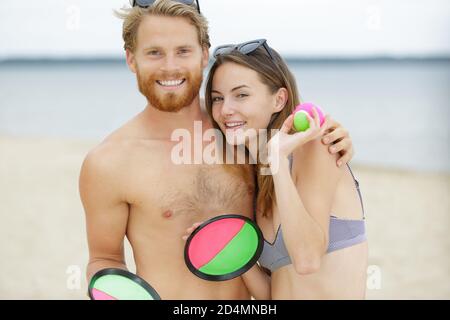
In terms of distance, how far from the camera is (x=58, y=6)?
3.45 m

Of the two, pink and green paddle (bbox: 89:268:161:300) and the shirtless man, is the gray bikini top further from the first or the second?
pink and green paddle (bbox: 89:268:161:300)

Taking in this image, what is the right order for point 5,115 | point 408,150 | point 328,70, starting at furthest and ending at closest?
1. point 5,115
2. point 328,70
3. point 408,150

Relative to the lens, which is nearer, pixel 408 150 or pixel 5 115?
pixel 408 150

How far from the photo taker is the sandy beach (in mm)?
4871

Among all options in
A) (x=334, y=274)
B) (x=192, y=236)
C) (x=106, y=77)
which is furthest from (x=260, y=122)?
(x=106, y=77)

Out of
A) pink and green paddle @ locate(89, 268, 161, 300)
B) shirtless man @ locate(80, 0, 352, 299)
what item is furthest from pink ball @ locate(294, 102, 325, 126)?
pink and green paddle @ locate(89, 268, 161, 300)

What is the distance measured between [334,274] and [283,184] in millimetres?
464

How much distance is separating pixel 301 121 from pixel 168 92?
0.54 meters

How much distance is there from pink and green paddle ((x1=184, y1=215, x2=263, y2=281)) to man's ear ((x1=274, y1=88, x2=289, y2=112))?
0.42 meters

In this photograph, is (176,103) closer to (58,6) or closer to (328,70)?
(58,6)

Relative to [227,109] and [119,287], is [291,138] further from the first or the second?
[119,287]

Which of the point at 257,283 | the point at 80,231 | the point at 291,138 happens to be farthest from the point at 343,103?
the point at 291,138
